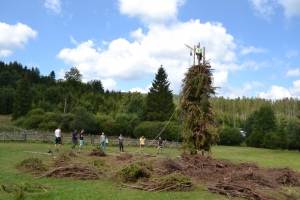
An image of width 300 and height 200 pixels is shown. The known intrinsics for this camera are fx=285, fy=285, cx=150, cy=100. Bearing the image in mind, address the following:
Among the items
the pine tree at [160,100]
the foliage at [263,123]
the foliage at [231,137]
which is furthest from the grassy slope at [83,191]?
the foliage at [263,123]

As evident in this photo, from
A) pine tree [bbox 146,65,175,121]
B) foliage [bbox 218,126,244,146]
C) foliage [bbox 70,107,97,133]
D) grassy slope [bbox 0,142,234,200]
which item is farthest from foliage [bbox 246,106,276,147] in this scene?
grassy slope [bbox 0,142,234,200]

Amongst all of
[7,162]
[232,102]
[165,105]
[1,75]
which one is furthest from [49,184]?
[232,102]

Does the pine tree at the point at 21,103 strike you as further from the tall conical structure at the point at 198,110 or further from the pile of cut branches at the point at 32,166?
the pile of cut branches at the point at 32,166

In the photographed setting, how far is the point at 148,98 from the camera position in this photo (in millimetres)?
64438

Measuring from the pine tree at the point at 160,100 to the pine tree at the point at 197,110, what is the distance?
41276 mm

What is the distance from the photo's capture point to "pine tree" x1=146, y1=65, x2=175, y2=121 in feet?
205

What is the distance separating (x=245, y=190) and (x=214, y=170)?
4.05m

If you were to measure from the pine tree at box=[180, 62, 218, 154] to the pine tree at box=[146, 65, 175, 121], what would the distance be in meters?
41.3

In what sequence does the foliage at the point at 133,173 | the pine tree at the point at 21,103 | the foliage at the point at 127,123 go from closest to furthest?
the foliage at the point at 133,173
the foliage at the point at 127,123
the pine tree at the point at 21,103

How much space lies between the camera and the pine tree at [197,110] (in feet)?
65.7

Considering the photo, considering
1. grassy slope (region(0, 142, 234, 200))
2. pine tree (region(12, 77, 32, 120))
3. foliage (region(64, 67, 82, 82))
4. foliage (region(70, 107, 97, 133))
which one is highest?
foliage (region(64, 67, 82, 82))

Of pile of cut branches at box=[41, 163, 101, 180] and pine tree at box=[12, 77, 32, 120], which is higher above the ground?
pine tree at box=[12, 77, 32, 120]

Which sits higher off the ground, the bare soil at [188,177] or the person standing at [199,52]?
the person standing at [199,52]

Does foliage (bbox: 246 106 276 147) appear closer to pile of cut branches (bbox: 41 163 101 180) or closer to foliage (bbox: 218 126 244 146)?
foliage (bbox: 218 126 244 146)
